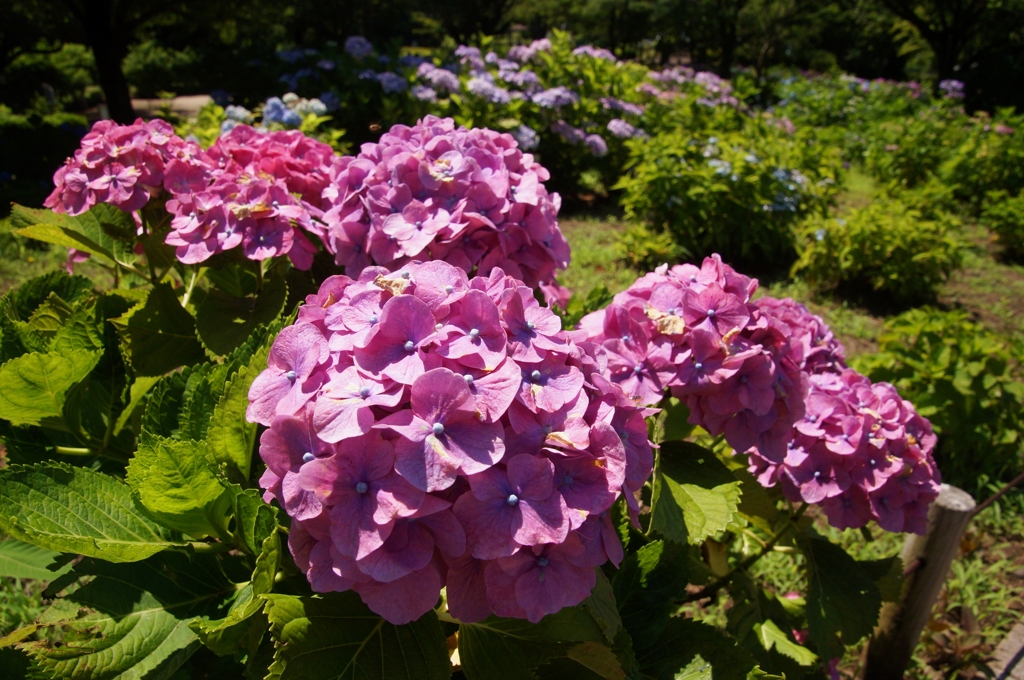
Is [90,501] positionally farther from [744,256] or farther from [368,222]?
[744,256]

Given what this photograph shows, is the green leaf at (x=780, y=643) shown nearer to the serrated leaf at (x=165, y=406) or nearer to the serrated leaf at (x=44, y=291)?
the serrated leaf at (x=165, y=406)

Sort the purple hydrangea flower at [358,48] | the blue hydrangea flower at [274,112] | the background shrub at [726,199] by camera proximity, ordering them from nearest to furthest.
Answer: the blue hydrangea flower at [274,112] < the background shrub at [726,199] < the purple hydrangea flower at [358,48]

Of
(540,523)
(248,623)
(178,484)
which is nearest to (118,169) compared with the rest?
(178,484)

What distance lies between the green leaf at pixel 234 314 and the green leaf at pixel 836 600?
1.60 metres

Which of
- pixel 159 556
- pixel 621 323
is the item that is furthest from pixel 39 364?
pixel 621 323

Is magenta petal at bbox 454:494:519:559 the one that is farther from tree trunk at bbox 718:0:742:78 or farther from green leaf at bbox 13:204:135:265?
tree trunk at bbox 718:0:742:78

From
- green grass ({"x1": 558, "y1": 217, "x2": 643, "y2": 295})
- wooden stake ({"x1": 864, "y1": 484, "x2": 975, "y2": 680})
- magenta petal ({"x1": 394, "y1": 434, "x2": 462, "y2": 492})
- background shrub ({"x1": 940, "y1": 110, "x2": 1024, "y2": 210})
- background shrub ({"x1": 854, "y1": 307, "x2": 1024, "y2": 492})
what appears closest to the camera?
magenta petal ({"x1": 394, "y1": 434, "x2": 462, "y2": 492})

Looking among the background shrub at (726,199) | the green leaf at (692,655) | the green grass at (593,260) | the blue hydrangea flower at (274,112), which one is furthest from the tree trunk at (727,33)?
the green leaf at (692,655)

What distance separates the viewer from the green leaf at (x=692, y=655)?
1265 millimetres

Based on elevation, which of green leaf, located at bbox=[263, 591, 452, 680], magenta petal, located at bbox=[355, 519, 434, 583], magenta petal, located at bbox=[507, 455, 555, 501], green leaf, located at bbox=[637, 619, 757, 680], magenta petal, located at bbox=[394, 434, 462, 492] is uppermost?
magenta petal, located at bbox=[394, 434, 462, 492]

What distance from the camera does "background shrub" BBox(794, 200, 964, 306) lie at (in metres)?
6.33

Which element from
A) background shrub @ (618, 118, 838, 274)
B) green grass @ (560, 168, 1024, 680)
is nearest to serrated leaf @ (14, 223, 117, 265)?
green grass @ (560, 168, 1024, 680)

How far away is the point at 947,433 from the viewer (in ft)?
13.1

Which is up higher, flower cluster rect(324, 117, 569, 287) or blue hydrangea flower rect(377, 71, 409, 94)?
flower cluster rect(324, 117, 569, 287)
